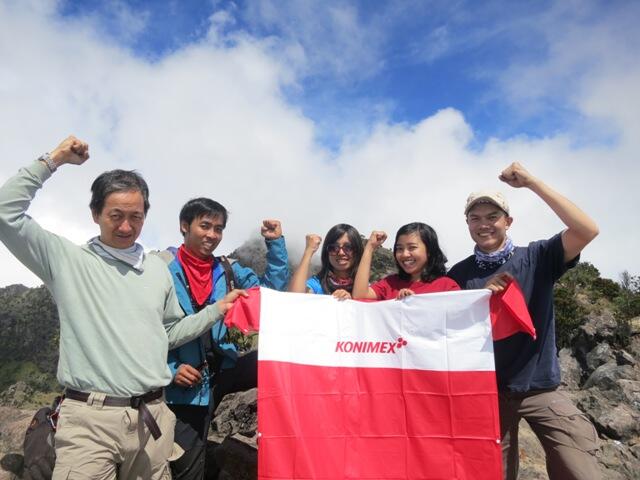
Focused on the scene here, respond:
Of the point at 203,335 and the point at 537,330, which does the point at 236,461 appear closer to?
the point at 203,335

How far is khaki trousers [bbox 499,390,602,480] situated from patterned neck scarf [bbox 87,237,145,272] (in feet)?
10.9

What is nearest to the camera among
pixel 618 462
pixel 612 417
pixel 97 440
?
pixel 97 440

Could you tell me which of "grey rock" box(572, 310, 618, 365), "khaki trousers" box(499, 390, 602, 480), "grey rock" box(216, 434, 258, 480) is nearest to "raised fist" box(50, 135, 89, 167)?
"grey rock" box(216, 434, 258, 480)

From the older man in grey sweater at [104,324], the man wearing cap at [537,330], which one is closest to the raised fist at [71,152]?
the older man in grey sweater at [104,324]

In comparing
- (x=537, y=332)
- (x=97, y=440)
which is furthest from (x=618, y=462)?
(x=97, y=440)

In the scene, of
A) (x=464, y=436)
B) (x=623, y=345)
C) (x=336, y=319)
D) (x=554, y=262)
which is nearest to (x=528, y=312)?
(x=554, y=262)

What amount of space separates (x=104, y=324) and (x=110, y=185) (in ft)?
3.31

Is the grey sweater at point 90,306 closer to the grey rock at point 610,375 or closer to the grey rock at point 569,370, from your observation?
the grey rock at point 610,375

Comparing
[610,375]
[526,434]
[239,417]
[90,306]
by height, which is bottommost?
[526,434]

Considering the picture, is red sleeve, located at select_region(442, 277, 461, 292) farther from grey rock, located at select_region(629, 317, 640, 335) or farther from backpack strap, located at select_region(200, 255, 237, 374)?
grey rock, located at select_region(629, 317, 640, 335)

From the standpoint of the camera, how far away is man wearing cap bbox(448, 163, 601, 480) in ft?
12.3

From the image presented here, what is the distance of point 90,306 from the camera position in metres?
3.28

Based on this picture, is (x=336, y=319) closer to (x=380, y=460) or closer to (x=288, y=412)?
(x=288, y=412)

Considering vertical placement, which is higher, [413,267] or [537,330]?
[413,267]
